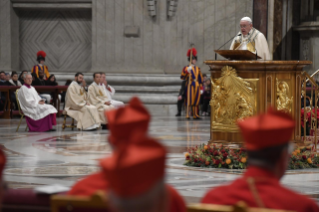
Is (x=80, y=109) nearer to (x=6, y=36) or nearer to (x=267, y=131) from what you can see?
(x=6, y=36)

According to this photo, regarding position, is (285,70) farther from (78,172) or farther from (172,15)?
(172,15)

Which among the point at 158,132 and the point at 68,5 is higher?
the point at 68,5

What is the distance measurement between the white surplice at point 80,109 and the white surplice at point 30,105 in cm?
68

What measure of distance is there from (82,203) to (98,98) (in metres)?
12.2

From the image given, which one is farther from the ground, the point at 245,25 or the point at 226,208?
the point at 245,25

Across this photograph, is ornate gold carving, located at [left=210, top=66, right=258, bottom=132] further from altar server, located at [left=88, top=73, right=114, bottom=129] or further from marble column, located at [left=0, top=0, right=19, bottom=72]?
marble column, located at [left=0, top=0, right=19, bottom=72]

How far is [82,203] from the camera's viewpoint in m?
1.88

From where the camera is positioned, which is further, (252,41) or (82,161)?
(252,41)

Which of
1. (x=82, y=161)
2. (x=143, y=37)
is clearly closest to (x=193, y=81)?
(x=143, y=37)

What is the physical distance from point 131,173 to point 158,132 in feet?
35.5

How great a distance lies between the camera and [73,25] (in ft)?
63.2

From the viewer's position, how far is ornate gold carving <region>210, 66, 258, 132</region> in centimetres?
747

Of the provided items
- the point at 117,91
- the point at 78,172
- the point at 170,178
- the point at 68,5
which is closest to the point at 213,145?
the point at 170,178

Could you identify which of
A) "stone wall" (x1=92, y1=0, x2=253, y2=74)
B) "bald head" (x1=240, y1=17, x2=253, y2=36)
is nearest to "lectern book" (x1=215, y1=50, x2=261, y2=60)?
"bald head" (x1=240, y1=17, x2=253, y2=36)
